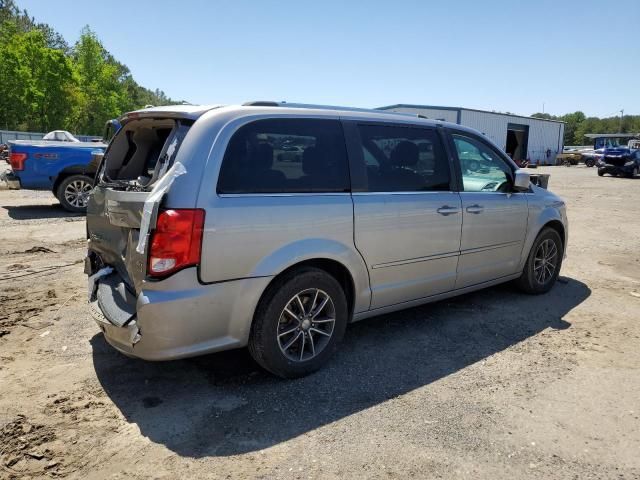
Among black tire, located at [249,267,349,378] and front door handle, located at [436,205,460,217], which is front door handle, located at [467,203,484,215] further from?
black tire, located at [249,267,349,378]

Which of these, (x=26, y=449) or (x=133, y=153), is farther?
(x=133, y=153)

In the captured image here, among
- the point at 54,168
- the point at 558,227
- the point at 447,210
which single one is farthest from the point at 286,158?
the point at 54,168

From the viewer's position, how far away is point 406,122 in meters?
4.28

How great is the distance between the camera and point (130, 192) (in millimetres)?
3217

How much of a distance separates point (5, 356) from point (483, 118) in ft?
141

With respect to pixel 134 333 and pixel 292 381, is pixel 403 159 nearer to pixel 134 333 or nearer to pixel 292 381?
pixel 292 381

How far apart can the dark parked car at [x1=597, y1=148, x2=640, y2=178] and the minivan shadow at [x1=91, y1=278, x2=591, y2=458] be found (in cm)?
2814

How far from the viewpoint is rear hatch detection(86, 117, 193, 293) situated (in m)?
3.04

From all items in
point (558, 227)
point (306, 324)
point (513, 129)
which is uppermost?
point (513, 129)

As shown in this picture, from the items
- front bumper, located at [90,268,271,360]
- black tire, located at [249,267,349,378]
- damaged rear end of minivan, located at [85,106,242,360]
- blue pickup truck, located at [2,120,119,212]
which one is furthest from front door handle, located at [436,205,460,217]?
blue pickup truck, located at [2,120,119,212]

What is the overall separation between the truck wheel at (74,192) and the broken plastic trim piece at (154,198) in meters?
8.66

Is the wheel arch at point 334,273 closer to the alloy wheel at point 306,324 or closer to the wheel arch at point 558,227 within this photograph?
the alloy wheel at point 306,324

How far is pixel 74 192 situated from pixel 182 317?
9.18m

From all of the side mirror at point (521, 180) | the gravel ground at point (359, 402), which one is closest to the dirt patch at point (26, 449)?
the gravel ground at point (359, 402)
